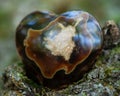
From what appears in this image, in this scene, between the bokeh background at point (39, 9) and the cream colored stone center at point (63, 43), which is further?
the bokeh background at point (39, 9)

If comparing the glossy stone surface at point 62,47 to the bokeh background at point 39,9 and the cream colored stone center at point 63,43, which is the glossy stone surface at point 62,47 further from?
the bokeh background at point 39,9

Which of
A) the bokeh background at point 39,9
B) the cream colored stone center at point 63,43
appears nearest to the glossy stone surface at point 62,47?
the cream colored stone center at point 63,43

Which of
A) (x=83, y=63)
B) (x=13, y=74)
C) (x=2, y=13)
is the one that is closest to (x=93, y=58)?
(x=83, y=63)

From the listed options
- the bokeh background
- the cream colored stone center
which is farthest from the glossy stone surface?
the bokeh background

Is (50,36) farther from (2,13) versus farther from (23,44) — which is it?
(2,13)

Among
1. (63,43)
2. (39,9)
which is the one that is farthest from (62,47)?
(39,9)

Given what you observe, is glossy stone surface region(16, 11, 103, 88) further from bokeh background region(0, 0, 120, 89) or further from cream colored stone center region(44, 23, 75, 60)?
bokeh background region(0, 0, 120, 89)

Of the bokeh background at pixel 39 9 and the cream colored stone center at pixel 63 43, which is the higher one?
the cream colored stone center at pixel 63 43
